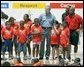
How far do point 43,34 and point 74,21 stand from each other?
223 mm

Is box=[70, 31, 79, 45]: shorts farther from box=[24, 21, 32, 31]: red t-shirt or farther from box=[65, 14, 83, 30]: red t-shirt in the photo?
box=[24, 21, 32, 31]: red t-shirt

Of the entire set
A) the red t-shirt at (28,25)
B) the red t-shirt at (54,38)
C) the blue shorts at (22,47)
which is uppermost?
the red t-shirt at (28,25)

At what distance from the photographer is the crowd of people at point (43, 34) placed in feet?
5.89

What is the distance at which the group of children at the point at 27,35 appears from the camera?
180 cm

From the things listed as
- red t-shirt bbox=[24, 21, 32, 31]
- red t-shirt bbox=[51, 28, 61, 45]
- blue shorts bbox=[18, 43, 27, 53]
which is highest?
red t-shirt bbox=[24, 21, 32, 31]

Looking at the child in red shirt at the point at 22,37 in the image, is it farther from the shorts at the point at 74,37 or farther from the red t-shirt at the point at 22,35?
A: the shorts at the point at 74,37

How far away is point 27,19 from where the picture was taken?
1807 millimetres

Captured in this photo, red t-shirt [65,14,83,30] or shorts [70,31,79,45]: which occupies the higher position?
red t-shirt [65,14,83,30]

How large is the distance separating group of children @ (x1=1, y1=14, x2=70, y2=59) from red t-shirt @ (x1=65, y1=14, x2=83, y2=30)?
0.03 meters

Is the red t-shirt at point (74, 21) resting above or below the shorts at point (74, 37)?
above

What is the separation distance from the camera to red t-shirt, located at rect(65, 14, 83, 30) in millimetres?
1788

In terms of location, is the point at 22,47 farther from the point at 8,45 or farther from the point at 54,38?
the point at 54,38

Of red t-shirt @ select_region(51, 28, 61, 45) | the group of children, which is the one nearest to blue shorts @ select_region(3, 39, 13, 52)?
the group of children

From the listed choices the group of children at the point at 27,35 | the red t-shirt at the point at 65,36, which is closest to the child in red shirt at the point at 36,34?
the group of children at the point at 27,35
